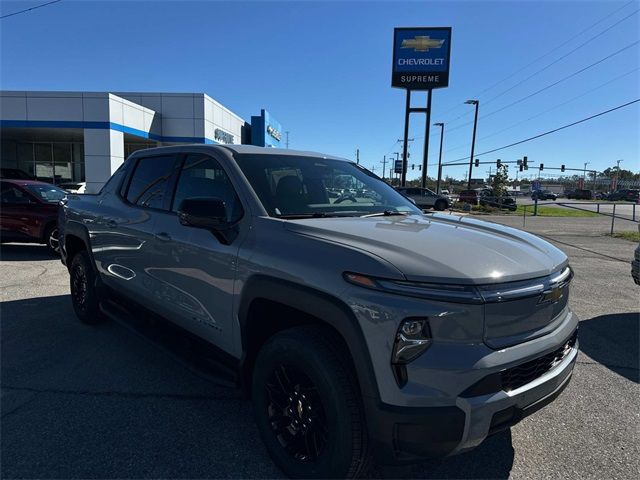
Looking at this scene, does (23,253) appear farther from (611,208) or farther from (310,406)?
(611,208)

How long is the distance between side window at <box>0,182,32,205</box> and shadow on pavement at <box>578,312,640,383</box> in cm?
1029

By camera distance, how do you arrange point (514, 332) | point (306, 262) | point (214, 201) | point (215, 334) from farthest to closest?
point (215, 334), point (214, 201), point (306, 262), point (514, 332)

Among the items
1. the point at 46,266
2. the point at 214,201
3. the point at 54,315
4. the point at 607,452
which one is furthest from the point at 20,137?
the point at 607,452

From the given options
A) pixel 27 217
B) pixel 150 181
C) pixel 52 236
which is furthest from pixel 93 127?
pixel 150 181

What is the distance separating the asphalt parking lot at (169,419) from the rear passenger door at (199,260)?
318 mm

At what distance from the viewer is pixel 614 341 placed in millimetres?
4906

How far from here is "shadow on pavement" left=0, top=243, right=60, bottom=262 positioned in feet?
30.7

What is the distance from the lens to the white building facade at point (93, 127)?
2127 cm

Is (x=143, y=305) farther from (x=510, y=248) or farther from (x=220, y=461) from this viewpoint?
(x=510, y=248)

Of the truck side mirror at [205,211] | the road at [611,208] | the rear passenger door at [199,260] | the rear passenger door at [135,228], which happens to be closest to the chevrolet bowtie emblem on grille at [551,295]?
the rear passenger door at [199,260]

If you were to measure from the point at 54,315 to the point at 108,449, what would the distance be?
3.33 meters

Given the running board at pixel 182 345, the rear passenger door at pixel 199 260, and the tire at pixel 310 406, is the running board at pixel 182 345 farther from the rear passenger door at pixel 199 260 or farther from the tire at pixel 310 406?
the tire at pixel 310 406

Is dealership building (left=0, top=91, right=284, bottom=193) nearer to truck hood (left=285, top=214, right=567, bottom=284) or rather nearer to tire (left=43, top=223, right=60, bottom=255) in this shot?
tire (left=43, top=223, right=60, bottom=255)

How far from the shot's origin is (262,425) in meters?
2.67
